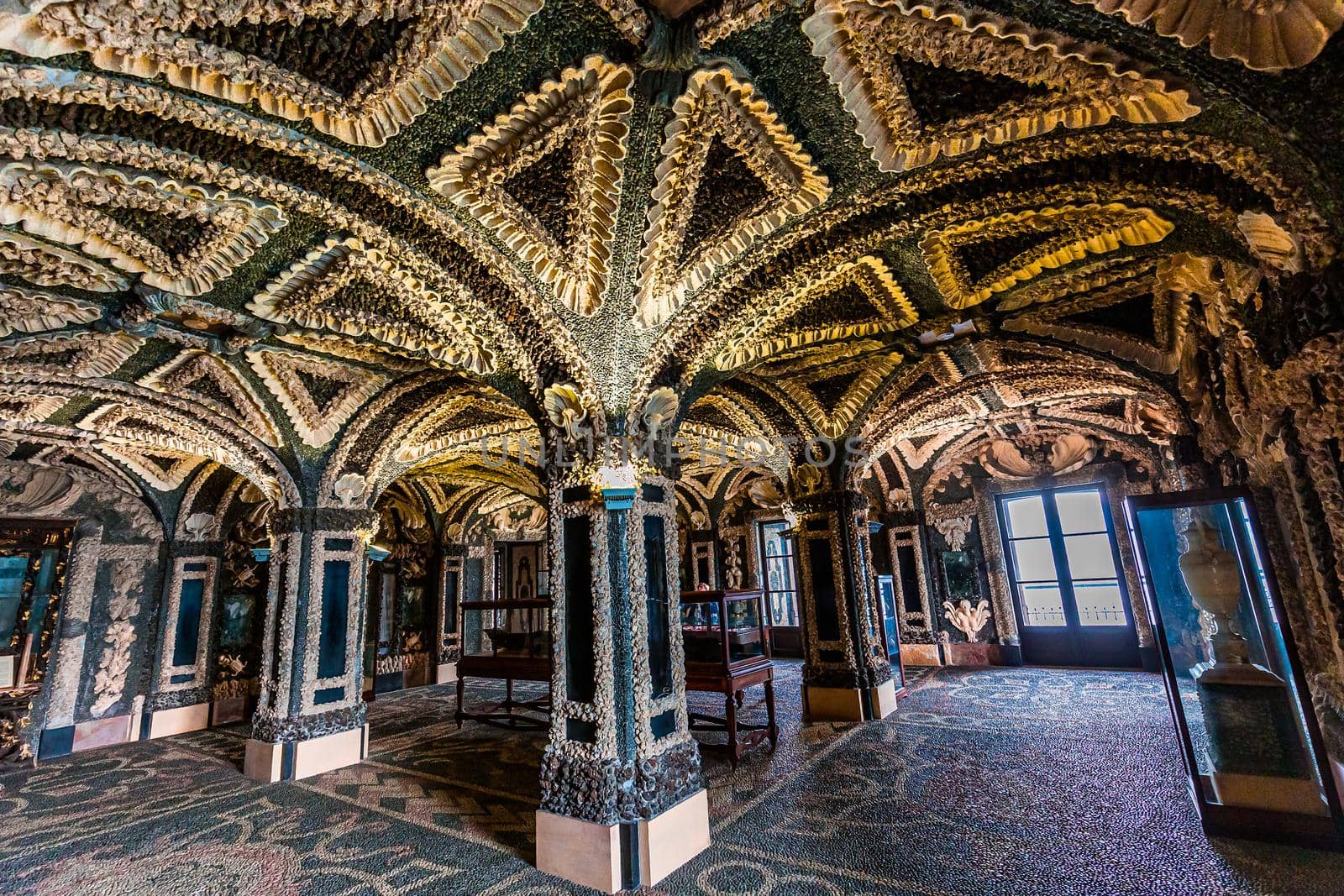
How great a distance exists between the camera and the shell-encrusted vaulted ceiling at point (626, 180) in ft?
6.34

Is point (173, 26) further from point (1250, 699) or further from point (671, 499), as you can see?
point (1250, 699)

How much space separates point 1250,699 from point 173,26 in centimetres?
625

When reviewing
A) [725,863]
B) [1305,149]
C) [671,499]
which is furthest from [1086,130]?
[725,863]

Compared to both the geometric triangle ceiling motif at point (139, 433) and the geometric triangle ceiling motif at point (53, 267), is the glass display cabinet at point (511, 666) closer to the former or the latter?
the geometric triangle ceiling motif at point (139, 433)

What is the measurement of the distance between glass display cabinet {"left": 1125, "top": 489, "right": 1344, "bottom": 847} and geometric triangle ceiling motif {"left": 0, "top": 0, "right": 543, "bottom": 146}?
4482mm

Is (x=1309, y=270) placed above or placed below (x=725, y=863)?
above

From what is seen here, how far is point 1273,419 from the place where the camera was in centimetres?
282

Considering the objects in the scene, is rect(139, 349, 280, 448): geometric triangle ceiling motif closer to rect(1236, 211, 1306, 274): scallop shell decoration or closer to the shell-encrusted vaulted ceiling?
the shell-encrusted vaulted ceiling

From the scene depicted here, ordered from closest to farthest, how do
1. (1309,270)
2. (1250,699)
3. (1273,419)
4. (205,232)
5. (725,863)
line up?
(1309,270) < (1273,419) < (205,232) < (725,863) < (1250,699)

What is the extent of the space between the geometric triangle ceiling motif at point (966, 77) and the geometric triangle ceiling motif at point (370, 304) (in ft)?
7.60

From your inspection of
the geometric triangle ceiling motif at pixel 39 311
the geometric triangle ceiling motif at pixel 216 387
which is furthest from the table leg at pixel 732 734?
the geometric triangle ceiling motif at pixel 39 311

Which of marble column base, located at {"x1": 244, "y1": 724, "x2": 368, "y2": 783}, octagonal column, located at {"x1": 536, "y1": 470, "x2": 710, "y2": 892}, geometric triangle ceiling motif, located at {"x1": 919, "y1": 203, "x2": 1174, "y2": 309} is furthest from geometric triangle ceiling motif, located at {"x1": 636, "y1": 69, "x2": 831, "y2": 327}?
marble column base, located at {"x1": 244, "y1": 724, "x2": 368, "y2": 783}

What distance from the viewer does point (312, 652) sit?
568 cm

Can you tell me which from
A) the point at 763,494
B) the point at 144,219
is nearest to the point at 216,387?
the point at 144,219
